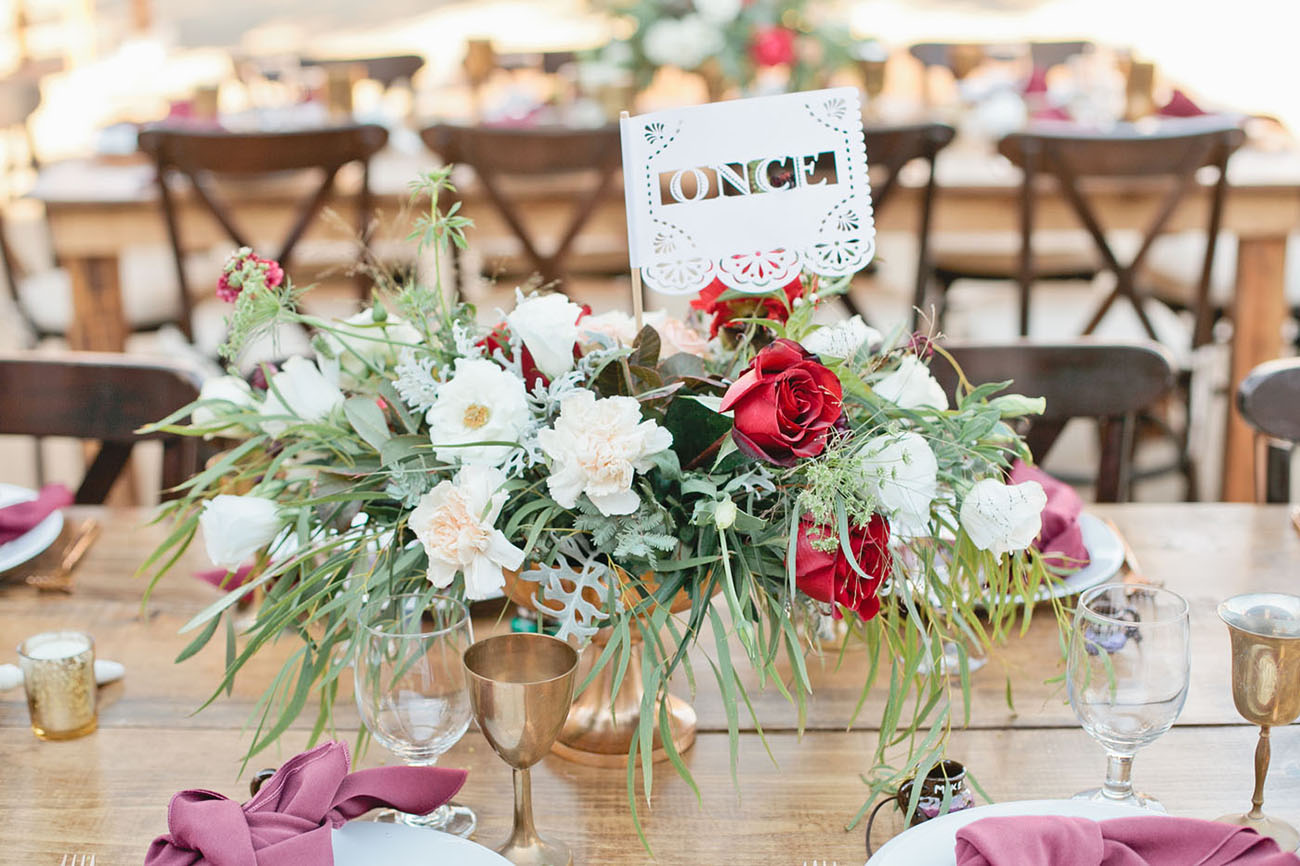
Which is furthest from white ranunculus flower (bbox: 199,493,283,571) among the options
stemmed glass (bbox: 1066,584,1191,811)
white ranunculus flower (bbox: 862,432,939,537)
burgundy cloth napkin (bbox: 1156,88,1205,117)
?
burgundy cloth napkin (bbox: 1156,88,1205,117)

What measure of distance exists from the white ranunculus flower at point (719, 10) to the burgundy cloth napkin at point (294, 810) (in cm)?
257

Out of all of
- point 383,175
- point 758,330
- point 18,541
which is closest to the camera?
point 758,330

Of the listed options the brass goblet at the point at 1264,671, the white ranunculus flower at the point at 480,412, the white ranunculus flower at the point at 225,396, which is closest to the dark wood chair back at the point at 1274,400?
the brass goblet at the point at 1264,671

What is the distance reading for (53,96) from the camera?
5.94 meters

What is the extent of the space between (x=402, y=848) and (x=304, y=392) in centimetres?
35

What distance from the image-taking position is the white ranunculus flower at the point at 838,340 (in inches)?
39.1

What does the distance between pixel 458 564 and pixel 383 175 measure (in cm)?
214

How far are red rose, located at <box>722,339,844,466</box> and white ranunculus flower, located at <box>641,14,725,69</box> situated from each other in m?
2.43

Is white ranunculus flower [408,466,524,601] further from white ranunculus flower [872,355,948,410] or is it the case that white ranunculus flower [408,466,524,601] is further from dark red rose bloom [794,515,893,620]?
white ranunculus flower [872,355,948,410]

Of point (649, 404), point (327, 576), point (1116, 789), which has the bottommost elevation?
point (1116, 789)

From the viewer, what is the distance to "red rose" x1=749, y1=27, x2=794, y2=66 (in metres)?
3.16

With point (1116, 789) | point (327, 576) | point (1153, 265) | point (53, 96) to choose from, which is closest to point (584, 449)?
point (327, 576)

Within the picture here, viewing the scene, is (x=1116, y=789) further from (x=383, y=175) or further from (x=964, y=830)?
(x=383, y=175)

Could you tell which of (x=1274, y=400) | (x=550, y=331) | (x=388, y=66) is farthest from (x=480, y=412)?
(x=388, y=66)
